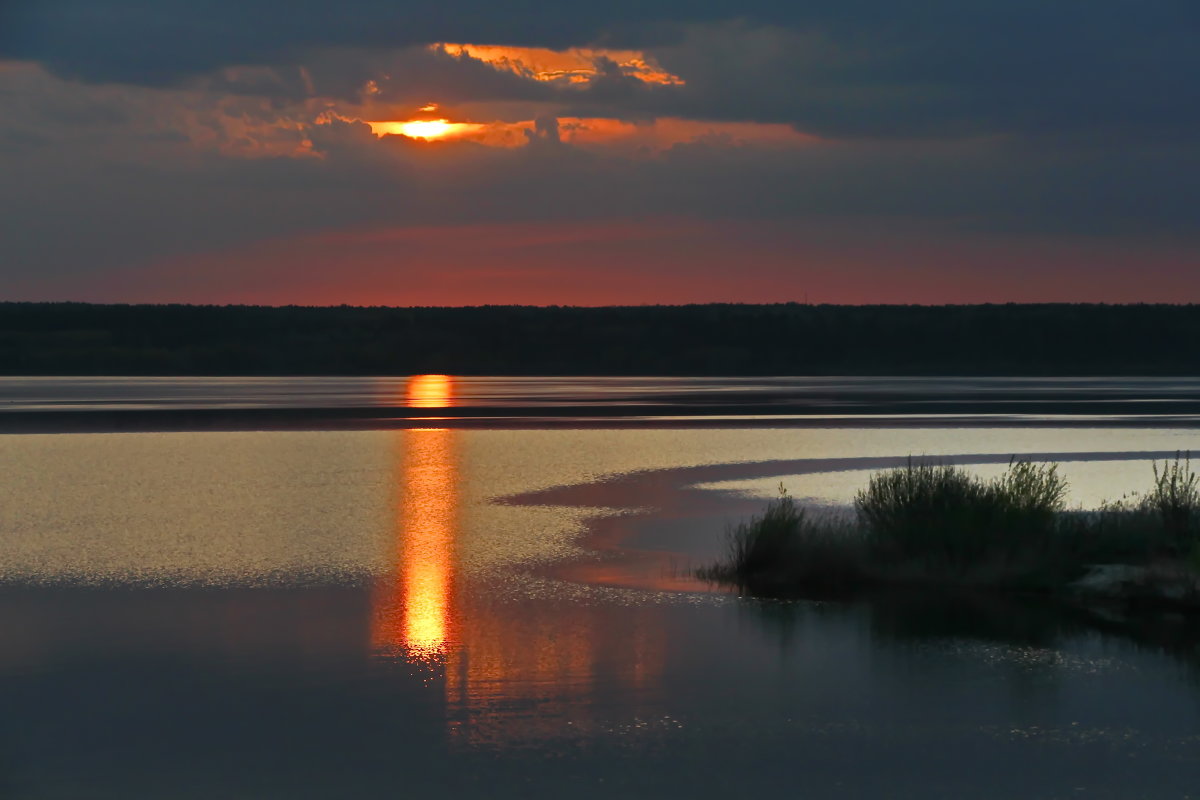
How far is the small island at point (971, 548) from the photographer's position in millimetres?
13977

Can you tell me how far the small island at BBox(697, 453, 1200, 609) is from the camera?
14.0 metres

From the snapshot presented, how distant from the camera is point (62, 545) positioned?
53.3ft

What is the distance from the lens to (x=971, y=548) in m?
14.6

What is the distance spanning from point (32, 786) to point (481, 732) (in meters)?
2.50

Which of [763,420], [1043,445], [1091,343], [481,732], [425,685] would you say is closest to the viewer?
[481,732]

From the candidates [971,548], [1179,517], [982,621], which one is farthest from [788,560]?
[1179,517]

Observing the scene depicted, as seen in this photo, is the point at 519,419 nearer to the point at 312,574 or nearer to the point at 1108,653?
the point at 312,574

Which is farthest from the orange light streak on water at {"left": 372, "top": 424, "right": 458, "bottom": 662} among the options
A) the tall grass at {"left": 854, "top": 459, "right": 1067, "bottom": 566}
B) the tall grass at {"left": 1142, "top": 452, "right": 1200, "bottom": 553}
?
the tall grass at {"left": 1142, "top": 452, "right": 1200, "bottom": 553}

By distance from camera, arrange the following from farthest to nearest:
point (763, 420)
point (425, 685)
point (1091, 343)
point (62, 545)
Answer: point (1091, 343) < point (763, 420) < point (62, 545) < point (425, 685)

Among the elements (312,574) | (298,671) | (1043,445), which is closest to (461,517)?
(312,574)

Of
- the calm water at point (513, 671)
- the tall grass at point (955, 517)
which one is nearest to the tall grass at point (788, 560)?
the tall grass at point (955, 517)

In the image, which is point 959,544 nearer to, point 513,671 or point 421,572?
point 421,572

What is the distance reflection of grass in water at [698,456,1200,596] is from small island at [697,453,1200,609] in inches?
0.4

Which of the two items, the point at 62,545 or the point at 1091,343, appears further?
the point at 1091,343
